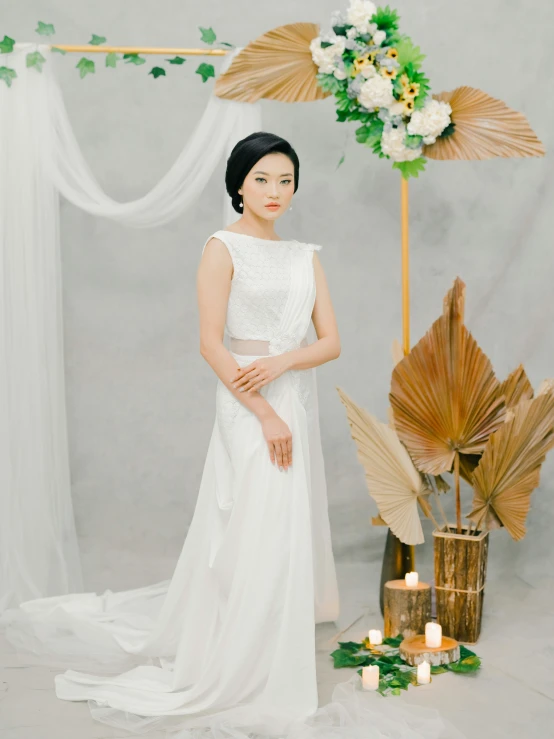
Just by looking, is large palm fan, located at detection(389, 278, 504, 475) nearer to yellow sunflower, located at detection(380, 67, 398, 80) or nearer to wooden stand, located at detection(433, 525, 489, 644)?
wooden stand, located at detection(433, 525, 489, 644)

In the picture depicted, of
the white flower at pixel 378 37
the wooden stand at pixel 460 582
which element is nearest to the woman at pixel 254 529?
the wooden stand at pixel 460 582

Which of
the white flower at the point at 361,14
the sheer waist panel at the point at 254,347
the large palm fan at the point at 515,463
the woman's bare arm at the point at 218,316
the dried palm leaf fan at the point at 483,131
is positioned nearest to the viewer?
the woman's bare arm at the point at 218,316

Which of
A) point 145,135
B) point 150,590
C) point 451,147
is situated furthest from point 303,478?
point 145,135

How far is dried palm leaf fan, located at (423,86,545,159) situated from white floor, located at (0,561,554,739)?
1.92 metres

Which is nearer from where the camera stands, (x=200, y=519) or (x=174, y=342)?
(x=200, y=519)

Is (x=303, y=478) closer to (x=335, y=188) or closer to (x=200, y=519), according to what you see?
(x=200, y=519)

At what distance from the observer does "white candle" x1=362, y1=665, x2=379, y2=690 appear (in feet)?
9.73

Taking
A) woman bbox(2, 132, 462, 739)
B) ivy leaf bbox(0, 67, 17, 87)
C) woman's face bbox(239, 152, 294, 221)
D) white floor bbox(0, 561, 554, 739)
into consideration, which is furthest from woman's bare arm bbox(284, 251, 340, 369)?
ivy leaf bbox(0, 67, 17, 87)

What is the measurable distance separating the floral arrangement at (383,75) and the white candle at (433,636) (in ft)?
5.98

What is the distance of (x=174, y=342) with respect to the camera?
181 inches

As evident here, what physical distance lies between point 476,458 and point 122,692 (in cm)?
166

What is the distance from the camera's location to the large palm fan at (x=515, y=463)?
3289 millimetres

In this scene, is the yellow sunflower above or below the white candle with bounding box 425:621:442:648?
above

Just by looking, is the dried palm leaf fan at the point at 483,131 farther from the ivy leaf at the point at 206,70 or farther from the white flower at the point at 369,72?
the ivy leaf at the point at 206,70
